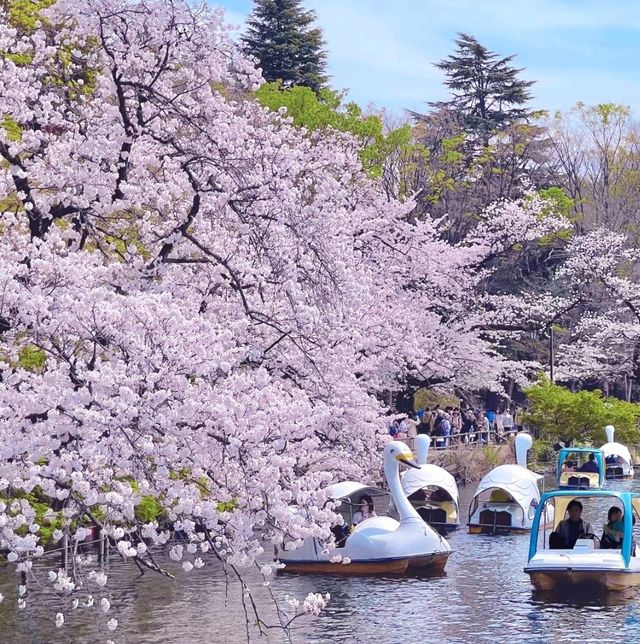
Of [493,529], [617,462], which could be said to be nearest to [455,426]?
[617,462]

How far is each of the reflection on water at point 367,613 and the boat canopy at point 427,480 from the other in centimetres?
649

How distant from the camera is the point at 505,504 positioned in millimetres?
30281

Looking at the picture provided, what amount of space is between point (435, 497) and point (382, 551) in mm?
7997

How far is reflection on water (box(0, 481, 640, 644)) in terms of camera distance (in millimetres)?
17938

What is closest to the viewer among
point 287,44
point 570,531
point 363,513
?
point 570,531

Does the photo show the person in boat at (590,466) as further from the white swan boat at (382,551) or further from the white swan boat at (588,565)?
the white swan boat at (588,565)

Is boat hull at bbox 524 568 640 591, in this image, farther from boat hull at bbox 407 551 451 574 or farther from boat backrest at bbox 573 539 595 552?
boat hull at bbox 407 551 451 574

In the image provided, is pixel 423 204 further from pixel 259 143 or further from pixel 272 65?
pixel 259 143

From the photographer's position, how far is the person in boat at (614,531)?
2228 centimetres

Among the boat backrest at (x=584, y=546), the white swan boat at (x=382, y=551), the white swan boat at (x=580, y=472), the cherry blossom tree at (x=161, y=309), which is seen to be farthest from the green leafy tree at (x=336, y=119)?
the boat backrest at (x=584, y=546)

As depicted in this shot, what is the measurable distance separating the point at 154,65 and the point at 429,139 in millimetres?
38386

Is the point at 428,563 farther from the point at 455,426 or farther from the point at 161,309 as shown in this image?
the point at 455,426

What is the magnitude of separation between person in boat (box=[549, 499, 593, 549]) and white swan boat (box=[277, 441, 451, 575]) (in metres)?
2.33

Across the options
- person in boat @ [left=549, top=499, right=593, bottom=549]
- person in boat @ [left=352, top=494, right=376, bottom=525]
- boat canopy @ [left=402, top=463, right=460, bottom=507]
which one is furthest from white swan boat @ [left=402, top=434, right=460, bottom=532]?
person in boat @ [left=549, top=499, right=593, bottom=549]
